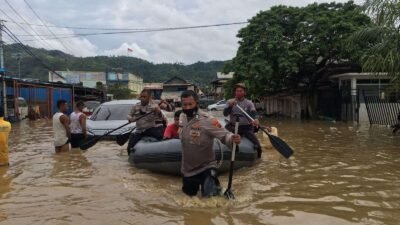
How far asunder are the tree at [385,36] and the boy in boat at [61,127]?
342 inches

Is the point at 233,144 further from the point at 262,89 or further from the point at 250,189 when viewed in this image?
the point at 262,89

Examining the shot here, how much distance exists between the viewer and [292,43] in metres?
27.8

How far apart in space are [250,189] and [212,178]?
1730 mm

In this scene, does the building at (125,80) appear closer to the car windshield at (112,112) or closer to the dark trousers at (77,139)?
the car windshield at (112,112)

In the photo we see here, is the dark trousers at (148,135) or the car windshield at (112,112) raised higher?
the car windshield at (112,112)

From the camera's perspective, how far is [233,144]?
575cm

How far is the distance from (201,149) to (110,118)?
818 centimetres

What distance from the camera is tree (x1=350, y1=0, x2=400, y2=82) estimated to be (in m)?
13.2

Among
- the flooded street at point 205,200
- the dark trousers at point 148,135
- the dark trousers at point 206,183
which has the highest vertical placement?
→ the dark trousers at point 148,135

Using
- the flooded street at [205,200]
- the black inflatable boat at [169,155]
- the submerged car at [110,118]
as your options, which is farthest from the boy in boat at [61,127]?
the black inflatable boat at [169,155]

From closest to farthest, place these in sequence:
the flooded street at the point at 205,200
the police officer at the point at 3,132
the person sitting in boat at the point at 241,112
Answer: the flooded street at the point at 205,200 < the police officer at the point at 3,132 < the person sitting in boat at the point at 241,112

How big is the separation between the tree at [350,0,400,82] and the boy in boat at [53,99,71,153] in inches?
342

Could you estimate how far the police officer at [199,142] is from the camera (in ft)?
19.3

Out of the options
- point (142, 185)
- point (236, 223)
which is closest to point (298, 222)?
point (236, 223)
